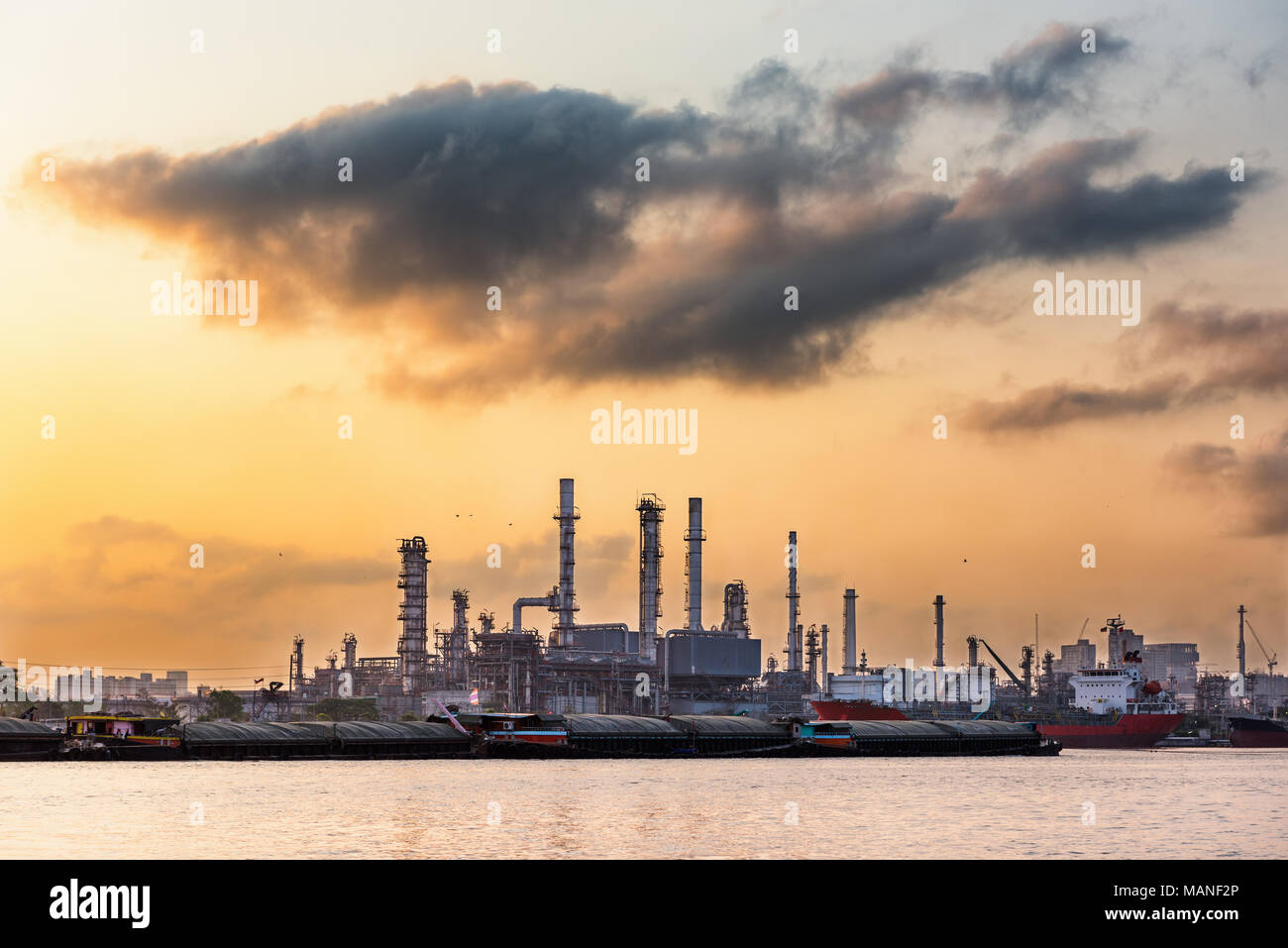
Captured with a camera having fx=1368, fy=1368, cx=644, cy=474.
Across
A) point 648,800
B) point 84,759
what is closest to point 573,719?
point 84,759

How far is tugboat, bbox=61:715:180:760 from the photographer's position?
130500 mm

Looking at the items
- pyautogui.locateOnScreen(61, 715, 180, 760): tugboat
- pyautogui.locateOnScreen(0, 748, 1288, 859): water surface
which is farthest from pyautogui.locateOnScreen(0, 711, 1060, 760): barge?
pyautogui.locateOnScreen(0, 748, 1288, 859): water surface

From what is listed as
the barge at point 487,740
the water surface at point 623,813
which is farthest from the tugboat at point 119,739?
the water surface at point 623,813

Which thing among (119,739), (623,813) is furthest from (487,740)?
(623,813)

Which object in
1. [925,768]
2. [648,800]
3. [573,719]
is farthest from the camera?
[573,719]

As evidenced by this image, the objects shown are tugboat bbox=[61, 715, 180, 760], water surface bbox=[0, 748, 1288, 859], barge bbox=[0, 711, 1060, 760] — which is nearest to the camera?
water surface bbox=[0, 748, 1288, 859]

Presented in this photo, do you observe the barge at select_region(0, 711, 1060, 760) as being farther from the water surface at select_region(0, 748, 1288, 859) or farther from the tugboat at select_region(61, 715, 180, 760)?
the water surface at select_region(0, 748, 1288, 859)

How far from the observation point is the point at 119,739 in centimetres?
13250

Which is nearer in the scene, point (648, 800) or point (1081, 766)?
point (648, 800)
